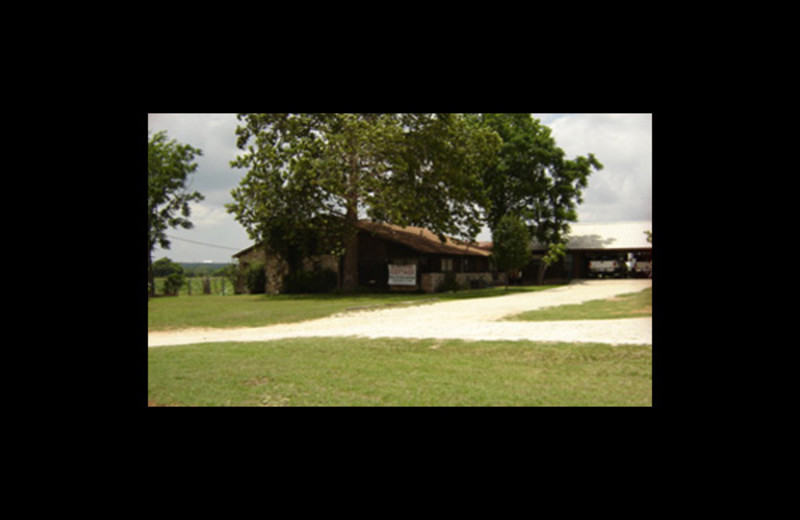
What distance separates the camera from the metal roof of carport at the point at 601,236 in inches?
1138

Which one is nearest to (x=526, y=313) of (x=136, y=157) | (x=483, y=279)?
(x=136, y=157)

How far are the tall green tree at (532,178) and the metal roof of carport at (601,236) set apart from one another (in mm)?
2229

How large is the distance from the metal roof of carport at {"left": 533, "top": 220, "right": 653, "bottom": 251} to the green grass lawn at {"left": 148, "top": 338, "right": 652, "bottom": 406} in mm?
22209

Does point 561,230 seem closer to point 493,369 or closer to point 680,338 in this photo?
point 493,369

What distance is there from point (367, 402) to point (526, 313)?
860cm

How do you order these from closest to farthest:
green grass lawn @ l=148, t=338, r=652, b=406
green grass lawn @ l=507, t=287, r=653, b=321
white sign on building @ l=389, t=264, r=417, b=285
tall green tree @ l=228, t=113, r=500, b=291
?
1. green grass lawn @ l=148, t=338, r=652, b=406
2. green grass lawn @ l=507, t=287, r=653, b=321
3. tall green tree @ l=228, t=113, r=500, b=291
4. white sign on building @ l=389, t=264, r=417, b=285

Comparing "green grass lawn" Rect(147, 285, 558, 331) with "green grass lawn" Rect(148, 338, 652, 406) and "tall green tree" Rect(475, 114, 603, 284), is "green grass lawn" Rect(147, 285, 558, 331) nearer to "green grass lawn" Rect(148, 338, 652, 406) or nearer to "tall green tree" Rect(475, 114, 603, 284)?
"green grass lawn" Rect(148, 338, 652, 406)

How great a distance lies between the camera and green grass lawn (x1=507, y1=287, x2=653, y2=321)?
12.2m

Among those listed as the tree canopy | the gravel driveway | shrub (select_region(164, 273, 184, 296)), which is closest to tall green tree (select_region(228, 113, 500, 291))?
the tree canopy

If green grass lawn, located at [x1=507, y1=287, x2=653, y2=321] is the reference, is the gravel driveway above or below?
below

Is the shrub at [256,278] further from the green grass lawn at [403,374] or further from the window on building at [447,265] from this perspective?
the green grass lawn at [403,374]

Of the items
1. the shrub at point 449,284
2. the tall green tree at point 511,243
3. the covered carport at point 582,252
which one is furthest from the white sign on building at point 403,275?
the covered carport at point 582,252

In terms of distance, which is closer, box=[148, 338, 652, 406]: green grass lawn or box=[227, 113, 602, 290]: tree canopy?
box=[148, 338, 652, 406]: green grass lawn

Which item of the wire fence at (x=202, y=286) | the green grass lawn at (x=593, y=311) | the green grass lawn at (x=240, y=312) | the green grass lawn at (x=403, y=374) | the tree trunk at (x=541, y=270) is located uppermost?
the tree trunk at (x=541, y=270)
